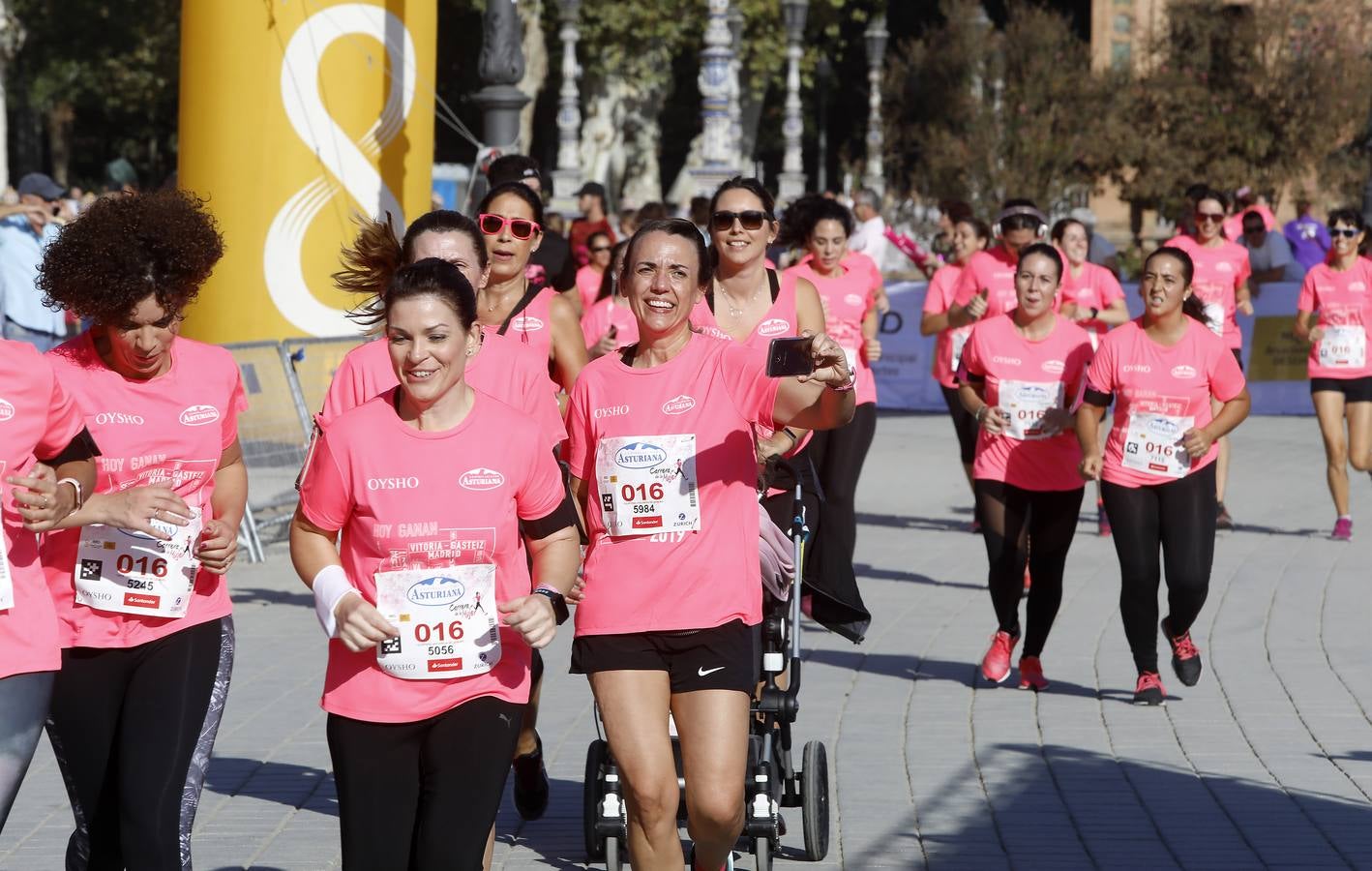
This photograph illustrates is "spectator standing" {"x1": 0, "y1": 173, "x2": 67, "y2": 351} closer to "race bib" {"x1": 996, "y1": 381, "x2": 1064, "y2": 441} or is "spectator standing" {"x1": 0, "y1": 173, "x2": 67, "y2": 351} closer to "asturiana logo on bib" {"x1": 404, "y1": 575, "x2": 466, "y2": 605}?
"race bib" {"x1": 996, "y1": 381, "x2": 1064, "y2": 441}

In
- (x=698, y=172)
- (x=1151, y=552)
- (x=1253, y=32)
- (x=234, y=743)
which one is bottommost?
(x=234, y=743)

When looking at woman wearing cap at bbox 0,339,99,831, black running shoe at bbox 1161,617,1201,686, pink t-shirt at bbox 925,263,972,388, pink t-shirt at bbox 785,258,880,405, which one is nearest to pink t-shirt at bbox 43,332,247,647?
woman wearing cap at bbox 0,339,99,831

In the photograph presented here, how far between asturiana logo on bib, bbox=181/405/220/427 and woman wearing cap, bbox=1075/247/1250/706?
4410 mm

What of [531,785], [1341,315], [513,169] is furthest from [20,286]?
[531,785]

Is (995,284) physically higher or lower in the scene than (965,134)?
lower

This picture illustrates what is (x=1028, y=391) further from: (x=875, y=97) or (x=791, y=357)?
(x=875, y=97)

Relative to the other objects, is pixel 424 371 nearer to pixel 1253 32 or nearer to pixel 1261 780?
pixel 1261 780

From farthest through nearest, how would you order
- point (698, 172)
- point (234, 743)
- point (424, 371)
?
point (698, 172)
point (234, 743)
point (424, 371)

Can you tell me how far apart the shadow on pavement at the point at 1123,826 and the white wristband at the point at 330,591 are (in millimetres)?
2328

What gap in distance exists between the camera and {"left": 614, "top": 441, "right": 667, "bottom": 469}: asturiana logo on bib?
518cm

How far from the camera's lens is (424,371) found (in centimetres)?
452

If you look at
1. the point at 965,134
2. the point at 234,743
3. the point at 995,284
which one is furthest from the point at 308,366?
the point at 965,134

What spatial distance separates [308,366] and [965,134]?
21.0 m

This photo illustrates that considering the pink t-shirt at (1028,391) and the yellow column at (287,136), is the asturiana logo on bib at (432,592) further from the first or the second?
the yellow column at (287,136)
